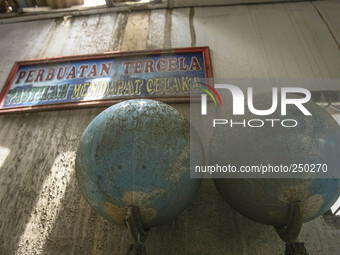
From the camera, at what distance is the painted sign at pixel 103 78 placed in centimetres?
272

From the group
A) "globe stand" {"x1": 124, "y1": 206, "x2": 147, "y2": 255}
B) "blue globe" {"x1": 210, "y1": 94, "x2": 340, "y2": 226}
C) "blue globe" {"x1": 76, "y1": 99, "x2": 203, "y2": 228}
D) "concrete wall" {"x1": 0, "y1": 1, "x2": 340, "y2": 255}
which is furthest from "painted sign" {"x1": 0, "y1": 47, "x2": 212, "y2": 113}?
"globe stand" {"x1": 124, "y1": 206, "x2": 147, "y2": 255}

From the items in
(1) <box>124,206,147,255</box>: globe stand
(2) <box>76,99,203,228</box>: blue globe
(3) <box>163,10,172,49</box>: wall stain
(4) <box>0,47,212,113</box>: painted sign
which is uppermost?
(3) <box>163,10,172,49</box>: wall stain

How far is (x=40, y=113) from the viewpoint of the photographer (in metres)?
2.74

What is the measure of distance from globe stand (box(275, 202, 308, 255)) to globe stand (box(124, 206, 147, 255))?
862mm

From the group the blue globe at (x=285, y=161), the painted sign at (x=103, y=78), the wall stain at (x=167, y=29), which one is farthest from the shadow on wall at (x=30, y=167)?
the blue globe at (x=285, y=161)

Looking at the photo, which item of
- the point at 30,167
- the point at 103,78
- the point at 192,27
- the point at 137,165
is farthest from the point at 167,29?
the point at 137,165

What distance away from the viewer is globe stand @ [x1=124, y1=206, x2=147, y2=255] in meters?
1.30

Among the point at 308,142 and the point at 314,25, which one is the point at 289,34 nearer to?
the point at 314,25

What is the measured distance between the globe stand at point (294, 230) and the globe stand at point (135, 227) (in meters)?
0.86

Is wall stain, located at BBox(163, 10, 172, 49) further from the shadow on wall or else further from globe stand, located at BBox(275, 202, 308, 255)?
globe stand, located at BBox(275, 202, 308, 255)

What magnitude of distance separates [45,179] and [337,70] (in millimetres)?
3514

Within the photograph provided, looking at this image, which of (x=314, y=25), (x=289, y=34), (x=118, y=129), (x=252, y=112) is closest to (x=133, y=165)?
(x=118, y=129)

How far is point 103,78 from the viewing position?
2936mm

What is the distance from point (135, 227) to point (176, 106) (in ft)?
4.94
